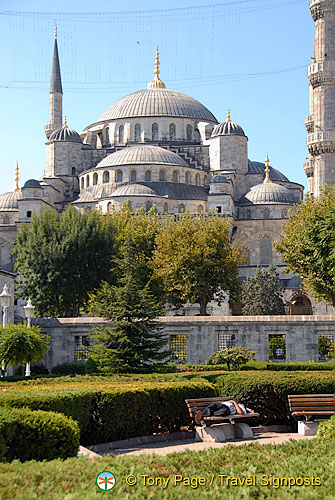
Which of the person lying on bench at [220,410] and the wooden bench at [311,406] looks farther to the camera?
the wooden bench at [311,406]

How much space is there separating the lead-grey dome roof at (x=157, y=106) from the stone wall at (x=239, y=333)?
44798 millimetres

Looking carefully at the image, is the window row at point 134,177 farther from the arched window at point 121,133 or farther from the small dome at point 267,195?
the arched window at point 121,133

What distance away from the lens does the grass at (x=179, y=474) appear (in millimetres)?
5824

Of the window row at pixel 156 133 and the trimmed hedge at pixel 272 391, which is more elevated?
the window row at pixel 156 133

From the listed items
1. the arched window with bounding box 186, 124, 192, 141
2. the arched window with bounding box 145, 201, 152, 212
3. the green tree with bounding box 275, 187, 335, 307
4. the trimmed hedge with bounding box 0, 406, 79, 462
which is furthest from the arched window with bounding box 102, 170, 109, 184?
the trimmed hedge with bounding box 0, 406, 79, 462

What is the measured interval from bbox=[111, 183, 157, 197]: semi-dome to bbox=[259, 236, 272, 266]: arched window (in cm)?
905

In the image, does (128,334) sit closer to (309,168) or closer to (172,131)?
(309,168)

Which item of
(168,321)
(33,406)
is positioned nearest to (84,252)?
(168,321)

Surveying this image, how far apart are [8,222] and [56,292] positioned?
3058cm

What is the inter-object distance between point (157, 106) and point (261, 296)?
26679mm

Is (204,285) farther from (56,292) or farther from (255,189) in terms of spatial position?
(255,189)

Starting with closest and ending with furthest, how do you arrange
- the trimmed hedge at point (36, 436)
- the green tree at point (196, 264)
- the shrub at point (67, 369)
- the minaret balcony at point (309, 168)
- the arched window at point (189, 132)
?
the trimmed hedge at point (36, 436) < the shrub at point (67, 369) < the green tree at point (196, 264) < the minaret balcony at point (309, 168) < the arched window at point (189, 132)

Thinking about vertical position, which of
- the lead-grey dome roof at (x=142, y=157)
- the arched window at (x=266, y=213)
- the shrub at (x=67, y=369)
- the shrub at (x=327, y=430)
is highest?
the lead-grey dome roof at (x=142, y=157)

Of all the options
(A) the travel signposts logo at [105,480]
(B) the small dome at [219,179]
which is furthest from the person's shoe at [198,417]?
(B) the small dome at [219,179]
